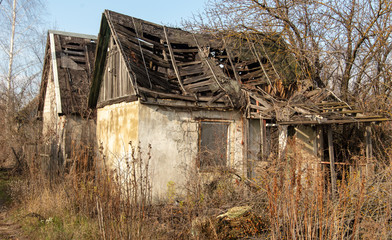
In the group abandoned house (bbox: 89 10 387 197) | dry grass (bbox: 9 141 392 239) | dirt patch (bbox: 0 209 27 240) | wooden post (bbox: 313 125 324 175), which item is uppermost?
abandoned house (bbox: 89 10 387 197)

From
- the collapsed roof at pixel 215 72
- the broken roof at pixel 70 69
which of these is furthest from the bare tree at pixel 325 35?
the broken roof at pixel 70 69

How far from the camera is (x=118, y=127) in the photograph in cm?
909

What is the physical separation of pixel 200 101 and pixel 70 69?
7.48m

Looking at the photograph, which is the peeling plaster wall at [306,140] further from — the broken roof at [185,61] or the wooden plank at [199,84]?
the wooden plank at [199,84]

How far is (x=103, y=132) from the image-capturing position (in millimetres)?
10344

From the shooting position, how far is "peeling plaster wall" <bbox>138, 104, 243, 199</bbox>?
7867 mm

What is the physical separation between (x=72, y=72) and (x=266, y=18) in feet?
26.9

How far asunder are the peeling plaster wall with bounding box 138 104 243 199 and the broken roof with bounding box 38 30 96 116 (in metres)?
5.12

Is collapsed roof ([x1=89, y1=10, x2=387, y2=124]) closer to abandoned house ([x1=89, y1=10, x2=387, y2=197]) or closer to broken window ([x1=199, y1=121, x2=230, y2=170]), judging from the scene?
abandoned house ([x1=89, y1=10, x2=387, y2=197])

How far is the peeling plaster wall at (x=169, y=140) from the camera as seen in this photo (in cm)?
787

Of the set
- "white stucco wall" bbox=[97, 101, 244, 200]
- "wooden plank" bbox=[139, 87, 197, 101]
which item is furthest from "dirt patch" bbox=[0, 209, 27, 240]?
"wooden plank" bbox=[139, 87, 197, 101]

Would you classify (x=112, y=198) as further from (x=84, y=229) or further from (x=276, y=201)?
(x=276, y=201)

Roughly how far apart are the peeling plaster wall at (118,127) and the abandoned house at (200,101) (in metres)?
0.03

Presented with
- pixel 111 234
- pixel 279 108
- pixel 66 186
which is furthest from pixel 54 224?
pixel 279 108
